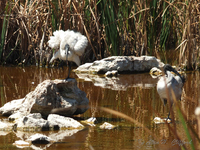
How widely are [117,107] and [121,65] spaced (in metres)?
3.33

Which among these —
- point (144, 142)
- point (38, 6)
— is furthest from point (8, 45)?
point (144, 142)

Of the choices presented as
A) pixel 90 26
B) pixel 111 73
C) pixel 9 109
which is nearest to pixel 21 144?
pixel 9 109

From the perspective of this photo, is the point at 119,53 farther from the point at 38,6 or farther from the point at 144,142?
the point at 144,142

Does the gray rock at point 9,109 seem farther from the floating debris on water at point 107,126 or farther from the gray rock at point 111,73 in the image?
the gray rock at point 111,73

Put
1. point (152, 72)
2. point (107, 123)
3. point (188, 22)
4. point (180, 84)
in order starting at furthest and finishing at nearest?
point (152, 72) → point (188, 22) → point (180, 84) → point (107, 123)

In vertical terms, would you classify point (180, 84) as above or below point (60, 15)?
below

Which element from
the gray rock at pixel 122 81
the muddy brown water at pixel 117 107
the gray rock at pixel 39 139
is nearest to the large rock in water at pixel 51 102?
the muddy brown water at pixel 117 107

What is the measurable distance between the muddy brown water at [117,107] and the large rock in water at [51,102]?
16 centimetres

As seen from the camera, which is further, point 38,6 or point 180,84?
point 38,6

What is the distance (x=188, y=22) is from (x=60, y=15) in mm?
3149

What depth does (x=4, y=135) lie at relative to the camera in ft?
11.9

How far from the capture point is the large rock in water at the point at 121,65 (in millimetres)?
8234

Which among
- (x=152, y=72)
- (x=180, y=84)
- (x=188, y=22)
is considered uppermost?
(x=188, y=22)

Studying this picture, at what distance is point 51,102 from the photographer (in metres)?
4.38
